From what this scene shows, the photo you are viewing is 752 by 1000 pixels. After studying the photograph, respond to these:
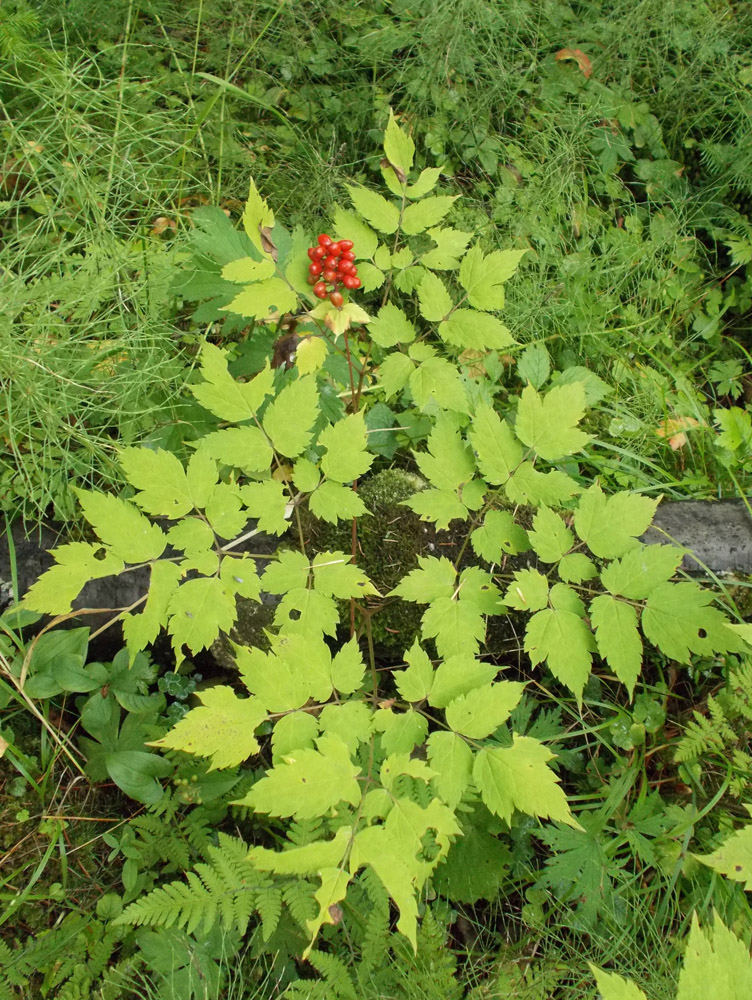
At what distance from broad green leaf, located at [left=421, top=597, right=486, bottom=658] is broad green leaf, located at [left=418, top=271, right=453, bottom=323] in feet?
2.58

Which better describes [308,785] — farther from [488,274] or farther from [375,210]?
[375,210]

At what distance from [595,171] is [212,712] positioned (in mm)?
2952

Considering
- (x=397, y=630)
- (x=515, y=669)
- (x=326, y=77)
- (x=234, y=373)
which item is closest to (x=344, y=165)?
(x=326, y=77)

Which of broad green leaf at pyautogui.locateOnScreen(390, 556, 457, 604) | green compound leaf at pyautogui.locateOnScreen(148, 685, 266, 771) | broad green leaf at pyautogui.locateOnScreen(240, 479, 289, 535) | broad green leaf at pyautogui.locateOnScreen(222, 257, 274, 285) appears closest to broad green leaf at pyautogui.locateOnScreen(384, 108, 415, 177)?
broad green leaf at pyautogui.locateOnScreen(222, 257, 274, 285)

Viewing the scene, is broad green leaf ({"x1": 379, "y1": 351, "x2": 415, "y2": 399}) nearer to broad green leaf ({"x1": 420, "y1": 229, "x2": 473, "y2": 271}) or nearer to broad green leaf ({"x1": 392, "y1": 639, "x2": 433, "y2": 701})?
broad green leaf ({"x1": 420, "y1": 229, "x2": 473, "y2": 271})


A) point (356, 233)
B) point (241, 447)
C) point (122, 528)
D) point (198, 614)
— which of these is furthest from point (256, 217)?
point (198, 614)

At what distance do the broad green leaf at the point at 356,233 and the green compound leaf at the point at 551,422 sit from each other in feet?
1.92

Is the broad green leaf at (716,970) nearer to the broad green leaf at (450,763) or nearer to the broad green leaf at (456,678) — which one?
the broad green leaf at (450,763)

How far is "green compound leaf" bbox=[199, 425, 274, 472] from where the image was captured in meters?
1.60

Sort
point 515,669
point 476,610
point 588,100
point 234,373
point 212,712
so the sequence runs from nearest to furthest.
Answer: point 212,712, point 476,610, point 234,373, point 515,669, point 588,100

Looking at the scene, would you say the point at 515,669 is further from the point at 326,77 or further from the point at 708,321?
the point at 326,77

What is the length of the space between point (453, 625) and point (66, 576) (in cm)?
95

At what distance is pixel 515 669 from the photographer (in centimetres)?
200

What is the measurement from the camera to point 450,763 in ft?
4.54
